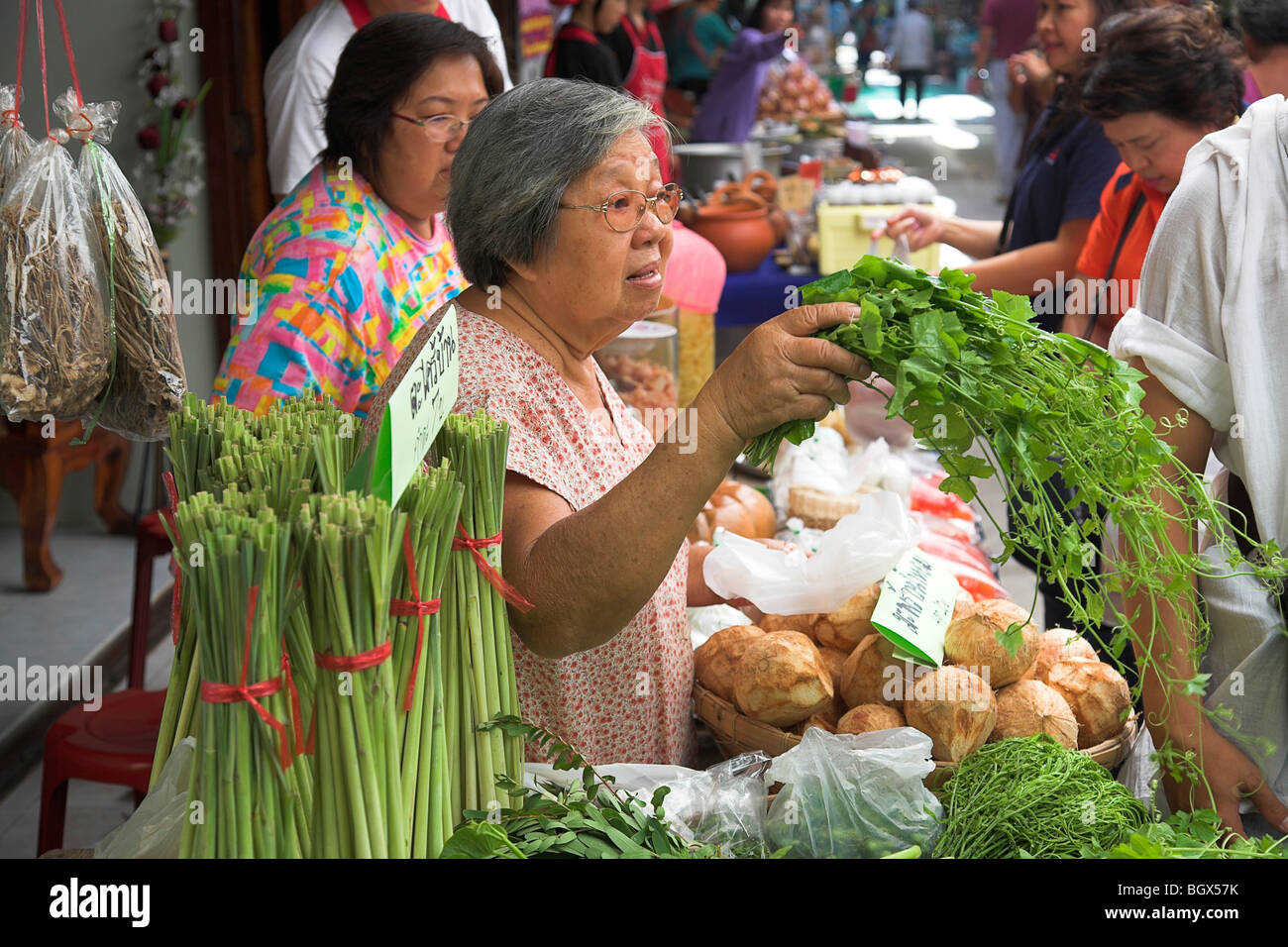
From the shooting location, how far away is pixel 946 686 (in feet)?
5.24

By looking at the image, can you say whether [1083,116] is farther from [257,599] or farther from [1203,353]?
[257,599]

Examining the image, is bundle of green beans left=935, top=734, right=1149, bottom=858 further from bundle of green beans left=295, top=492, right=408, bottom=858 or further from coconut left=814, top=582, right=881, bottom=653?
bundle of green beans left=295, top=492, right=408, bottom=858

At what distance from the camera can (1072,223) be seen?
3.53 metres

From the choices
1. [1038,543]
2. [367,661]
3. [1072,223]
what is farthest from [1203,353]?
[1072,223]

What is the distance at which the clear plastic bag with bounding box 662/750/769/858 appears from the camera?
139 centimetres

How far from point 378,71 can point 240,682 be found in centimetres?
174

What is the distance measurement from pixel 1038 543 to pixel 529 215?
83 centimetres

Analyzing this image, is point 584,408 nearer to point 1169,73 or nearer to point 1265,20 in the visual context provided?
point 1265,20

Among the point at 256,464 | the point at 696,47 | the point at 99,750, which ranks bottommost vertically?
the point at 99,750

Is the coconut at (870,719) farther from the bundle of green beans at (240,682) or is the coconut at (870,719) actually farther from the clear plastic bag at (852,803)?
the bundle of green beans at (240,682)

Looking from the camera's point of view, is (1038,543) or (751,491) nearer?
(1038,543)

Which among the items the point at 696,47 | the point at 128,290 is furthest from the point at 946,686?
the point at 696,47

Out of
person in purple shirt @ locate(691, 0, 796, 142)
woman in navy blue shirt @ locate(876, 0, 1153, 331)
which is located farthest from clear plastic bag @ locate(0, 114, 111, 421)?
person in purple shirt @ locate(691, 0, 796, 142)
